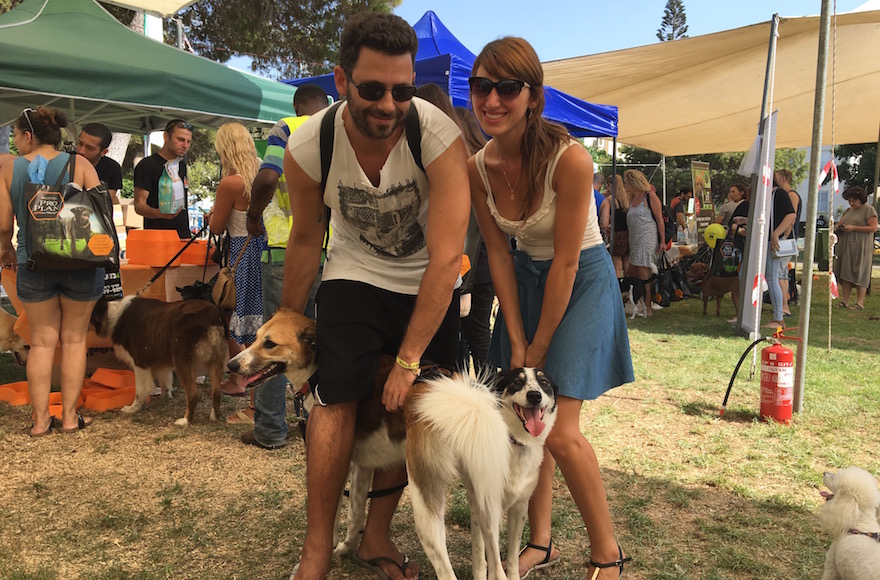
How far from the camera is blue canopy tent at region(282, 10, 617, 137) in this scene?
7129 millimetres

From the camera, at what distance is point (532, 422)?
217 cm

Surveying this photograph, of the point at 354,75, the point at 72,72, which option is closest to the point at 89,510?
the point at 354,75

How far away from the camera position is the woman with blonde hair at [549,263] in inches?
84.7

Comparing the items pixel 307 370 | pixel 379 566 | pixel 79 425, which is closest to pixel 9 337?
pixel 79 425

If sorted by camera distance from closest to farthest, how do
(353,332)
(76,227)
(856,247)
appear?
(353,332) < (76,227) < (856,247)

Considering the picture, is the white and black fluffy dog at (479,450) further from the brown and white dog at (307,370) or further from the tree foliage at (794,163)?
the tree foliage at (794,163)

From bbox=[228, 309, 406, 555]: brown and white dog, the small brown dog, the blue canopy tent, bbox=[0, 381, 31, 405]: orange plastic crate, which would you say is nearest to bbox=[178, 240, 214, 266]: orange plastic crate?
bbox=[0, 381, 31, 405]: orange plastic crate

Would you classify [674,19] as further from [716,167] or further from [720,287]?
[720,287]

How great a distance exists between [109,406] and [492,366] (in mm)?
3667

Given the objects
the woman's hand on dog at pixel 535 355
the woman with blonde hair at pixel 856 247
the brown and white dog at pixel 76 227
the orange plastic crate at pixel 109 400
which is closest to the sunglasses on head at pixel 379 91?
the woman's hand on dog at pixel 535 355

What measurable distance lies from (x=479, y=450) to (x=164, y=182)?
4.98 metres

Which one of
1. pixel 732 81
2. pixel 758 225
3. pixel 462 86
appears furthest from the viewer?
pixel 732 81

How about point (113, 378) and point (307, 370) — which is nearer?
point (307, 370)

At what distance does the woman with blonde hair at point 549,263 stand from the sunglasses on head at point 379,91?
270 mm
